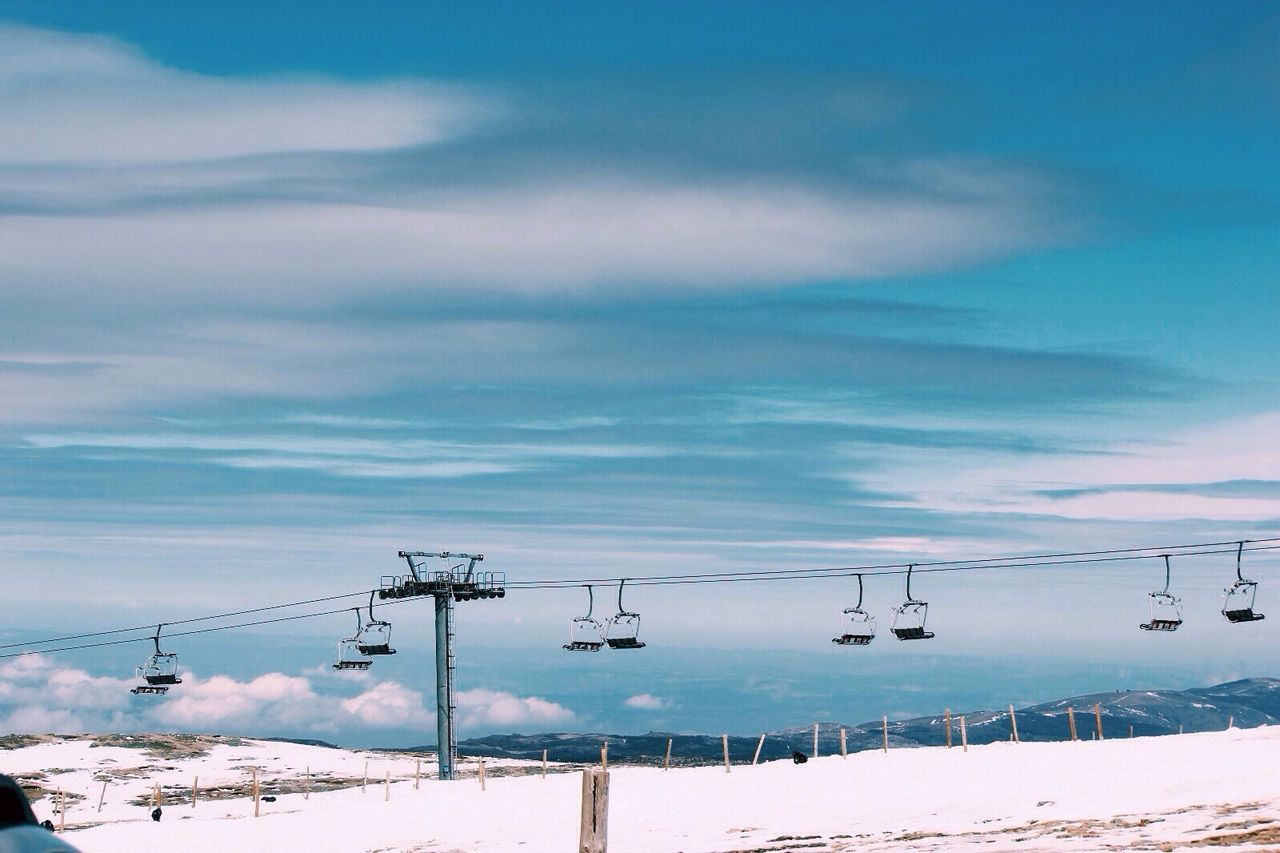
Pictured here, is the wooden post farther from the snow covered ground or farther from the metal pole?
the metal pole

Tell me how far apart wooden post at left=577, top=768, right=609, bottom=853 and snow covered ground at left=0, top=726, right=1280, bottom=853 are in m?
9.30

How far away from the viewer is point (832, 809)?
48.1 metres

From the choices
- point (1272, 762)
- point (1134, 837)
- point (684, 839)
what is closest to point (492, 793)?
point (684, 839)

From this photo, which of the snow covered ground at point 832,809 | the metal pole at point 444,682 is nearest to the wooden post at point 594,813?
the snow covered ground at point 832,809

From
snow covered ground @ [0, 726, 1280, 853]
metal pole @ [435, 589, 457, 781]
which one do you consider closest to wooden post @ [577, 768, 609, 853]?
snow covered ground @ [0, 726, 1280, 853]

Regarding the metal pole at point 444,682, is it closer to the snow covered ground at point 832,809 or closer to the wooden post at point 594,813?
the snow covered ground at point 832,809

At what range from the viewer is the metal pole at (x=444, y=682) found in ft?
243

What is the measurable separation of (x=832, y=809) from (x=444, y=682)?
3042 centimetres

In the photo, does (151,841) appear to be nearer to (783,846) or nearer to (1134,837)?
(783,846)

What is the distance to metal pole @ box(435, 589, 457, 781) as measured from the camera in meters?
74.1

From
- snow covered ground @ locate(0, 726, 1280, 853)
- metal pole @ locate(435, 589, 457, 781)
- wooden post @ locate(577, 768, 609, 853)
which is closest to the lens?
wooden post @ locate(577, 768, 609, 853)

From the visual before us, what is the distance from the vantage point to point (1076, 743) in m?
60.1

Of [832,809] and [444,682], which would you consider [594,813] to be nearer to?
[832,809]

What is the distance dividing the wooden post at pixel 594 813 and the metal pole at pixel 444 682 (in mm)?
51158
